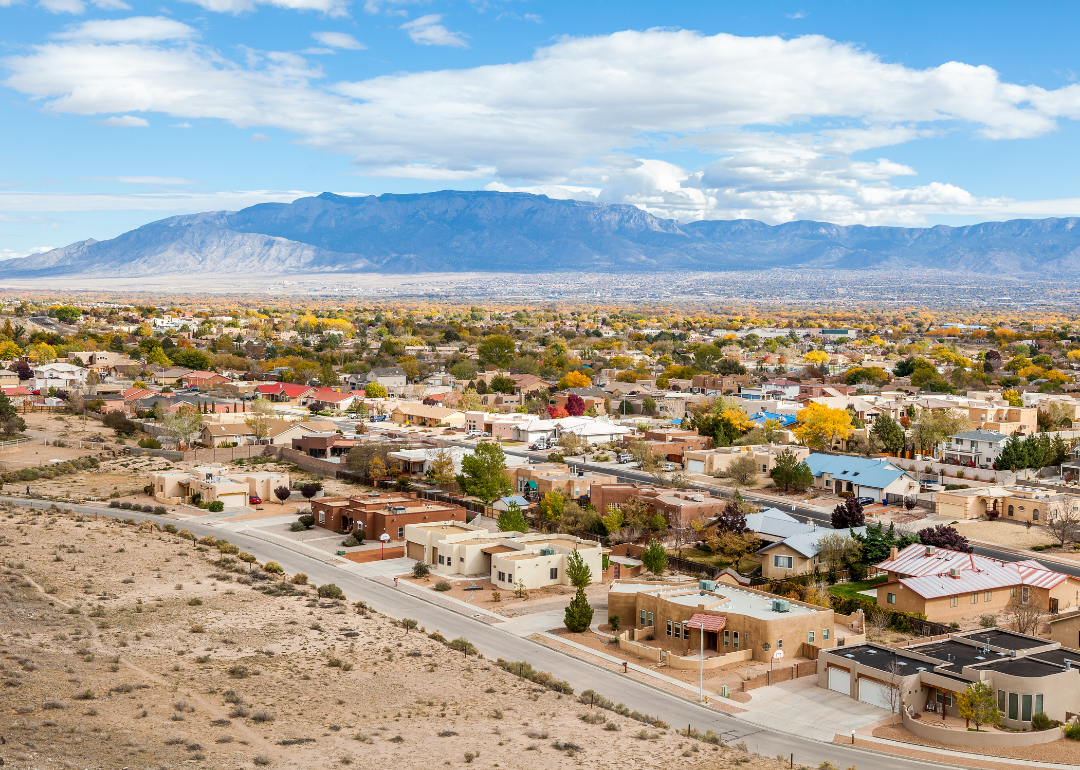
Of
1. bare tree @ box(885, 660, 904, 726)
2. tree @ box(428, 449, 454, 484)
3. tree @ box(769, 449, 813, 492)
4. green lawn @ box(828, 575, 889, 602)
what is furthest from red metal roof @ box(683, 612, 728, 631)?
tree @ box(769, 449, 813, 492)

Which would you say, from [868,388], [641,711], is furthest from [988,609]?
[868,388]

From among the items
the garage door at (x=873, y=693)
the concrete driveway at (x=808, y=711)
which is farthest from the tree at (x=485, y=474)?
the garage door at (x=873, y=693)

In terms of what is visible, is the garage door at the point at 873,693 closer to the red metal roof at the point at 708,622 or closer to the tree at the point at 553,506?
the red metal roof at the point at 708,622

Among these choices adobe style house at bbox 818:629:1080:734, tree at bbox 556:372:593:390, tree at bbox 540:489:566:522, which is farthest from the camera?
tree at bbox 556:372:593:390

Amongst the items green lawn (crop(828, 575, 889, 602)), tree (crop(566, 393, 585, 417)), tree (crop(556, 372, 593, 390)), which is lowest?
green lawn (crop(828, 575, 889, 602))

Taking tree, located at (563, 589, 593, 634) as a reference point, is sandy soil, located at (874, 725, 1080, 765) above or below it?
below

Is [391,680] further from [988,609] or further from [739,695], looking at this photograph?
[988,609]

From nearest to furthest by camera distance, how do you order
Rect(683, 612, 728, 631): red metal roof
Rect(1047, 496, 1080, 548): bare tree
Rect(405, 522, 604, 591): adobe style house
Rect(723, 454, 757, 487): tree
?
Rect(683, 612, 728, 631): red metal roof < Rect(405, 522, 604, 591): adobe style house < Rect(1047, 496, 1080, 548): bare tree < Rect(723, 454, 757, 487): tree

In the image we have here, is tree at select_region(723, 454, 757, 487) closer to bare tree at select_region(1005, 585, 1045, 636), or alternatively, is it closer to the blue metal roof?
the blue metal roof
